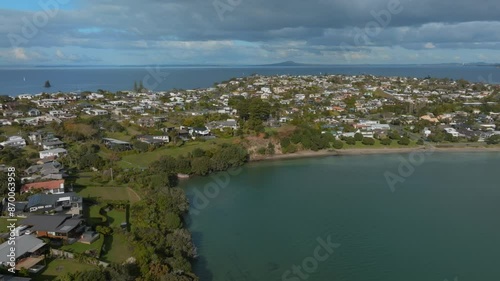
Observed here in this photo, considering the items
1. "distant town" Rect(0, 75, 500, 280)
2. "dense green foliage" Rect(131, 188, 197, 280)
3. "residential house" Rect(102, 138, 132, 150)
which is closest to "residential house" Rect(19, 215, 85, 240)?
"distant town" Rect(0, 75, 500, 280)

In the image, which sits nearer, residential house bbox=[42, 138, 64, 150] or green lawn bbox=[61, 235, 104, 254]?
green lawn bbox=[61, 235, 104, 254]

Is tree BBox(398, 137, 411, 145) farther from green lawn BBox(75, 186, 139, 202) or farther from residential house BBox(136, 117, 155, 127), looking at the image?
green lawn BBox(75, 186, 139, 202)

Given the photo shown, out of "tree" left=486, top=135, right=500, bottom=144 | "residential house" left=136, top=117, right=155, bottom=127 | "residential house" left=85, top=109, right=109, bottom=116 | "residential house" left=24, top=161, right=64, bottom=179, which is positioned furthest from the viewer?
"residential house" left=85, top=109, right=109, bottom=116

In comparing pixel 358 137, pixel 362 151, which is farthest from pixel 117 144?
pixel 358 137

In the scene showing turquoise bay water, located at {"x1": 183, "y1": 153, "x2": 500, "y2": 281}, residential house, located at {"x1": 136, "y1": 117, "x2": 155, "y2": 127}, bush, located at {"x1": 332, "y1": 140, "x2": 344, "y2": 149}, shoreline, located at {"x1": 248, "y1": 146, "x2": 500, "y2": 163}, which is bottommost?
turquoise bay water, located at {"x1": 183, "y1": 153, "x2": 500, "y2": 281}

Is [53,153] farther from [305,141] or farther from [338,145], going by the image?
[338,145]

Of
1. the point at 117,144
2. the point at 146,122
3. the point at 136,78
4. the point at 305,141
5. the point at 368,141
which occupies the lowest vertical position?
the point at 368,141
